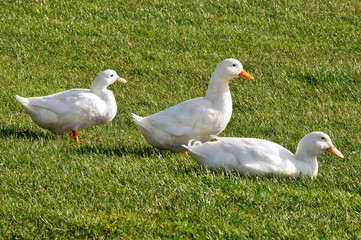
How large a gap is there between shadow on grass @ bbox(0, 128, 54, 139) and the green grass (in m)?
0.03

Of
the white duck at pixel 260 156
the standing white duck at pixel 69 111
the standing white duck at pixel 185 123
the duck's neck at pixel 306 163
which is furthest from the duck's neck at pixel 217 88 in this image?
the standing white duck at pixel 69 111

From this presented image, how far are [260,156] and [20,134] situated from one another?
3158mm

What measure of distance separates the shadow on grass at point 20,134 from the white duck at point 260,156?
7.43 ft

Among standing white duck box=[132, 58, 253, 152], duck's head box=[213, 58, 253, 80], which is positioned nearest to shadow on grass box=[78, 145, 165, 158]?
standing white duck box=[132, 58, 253, 152]

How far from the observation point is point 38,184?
18.7ft

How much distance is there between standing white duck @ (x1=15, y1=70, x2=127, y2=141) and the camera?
7164 millimetres

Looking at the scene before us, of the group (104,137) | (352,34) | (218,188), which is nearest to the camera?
(218,188)

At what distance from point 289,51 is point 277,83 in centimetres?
177

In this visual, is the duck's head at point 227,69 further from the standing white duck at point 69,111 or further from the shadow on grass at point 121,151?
the standing white duck at point 69,111

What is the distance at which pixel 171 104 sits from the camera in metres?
9.10

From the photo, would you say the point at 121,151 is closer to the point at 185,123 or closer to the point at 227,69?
the point at 185,123

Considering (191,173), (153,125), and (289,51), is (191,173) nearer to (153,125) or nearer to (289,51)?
(153,125)

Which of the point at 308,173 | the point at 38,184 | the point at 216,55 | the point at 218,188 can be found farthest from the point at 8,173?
the point at 216,55

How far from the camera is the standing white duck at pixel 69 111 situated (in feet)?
23.5
